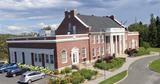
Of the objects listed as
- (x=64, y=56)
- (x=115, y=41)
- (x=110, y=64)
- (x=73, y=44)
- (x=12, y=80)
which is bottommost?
(x=12, y=80)

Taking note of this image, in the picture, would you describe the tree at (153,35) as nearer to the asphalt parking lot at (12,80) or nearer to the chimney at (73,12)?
the chimney at (73,12)

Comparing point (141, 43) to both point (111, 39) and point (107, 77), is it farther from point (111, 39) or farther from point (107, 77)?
point (107, 77)

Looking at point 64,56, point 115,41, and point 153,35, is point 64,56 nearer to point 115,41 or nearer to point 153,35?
point 115,41

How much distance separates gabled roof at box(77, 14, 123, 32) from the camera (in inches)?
2402

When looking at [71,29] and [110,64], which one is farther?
[71,29]

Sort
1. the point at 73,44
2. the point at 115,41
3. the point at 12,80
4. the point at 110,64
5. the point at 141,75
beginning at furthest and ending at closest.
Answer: the point at 115,41
the point at 110,64
the point at 73,44
the point at 141,75
the point at 12,80

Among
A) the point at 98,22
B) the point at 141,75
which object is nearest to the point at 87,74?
the point at 141,75

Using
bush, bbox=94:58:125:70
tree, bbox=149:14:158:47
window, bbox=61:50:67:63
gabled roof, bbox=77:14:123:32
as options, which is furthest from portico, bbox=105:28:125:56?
tree, bbox=149:14:158:47

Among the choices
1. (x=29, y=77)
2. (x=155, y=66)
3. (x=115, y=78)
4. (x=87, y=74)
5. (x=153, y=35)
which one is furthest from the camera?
(x=153, y=35)

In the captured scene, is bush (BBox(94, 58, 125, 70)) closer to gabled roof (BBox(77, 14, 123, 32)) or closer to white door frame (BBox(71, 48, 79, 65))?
white door frame (BBox(71, 48, 79, 65))

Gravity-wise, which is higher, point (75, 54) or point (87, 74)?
point (75, 54)

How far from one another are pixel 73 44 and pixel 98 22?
51.6 feet

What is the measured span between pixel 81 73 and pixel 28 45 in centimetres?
1506

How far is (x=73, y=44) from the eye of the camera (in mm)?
51469
